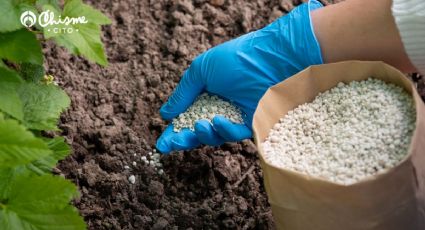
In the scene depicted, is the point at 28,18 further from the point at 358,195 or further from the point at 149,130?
the point at 358,195

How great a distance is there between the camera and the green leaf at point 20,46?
117 cm

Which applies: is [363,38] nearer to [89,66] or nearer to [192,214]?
[192,214]

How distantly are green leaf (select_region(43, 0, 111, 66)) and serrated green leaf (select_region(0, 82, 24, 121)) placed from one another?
0.13 meters

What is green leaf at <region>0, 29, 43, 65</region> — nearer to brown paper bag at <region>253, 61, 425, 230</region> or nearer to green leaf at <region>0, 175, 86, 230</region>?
green leaf at <region>0, 175, 86, 230</region>

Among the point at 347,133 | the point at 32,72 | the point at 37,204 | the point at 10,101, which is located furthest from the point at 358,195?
the point at 32,72

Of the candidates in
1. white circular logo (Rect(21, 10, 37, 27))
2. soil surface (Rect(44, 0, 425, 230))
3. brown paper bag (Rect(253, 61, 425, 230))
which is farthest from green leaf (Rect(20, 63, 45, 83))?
brown paper bag (Rect(253, 61, 425, 230))

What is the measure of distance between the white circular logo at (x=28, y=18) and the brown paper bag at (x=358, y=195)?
519 millimetres

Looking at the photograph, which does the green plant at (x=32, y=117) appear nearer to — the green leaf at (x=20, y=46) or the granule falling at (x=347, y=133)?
the green leaf at (x=20, y=46)

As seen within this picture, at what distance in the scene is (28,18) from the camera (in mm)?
1214

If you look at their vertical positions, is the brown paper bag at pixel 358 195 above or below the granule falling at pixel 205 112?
above

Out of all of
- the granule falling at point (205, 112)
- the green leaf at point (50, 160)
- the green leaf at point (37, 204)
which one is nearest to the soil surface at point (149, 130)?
the granule falling at point (205, 112)

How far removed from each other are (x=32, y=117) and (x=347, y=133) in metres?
0.67

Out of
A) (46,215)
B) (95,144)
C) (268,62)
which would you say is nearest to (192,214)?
(95,144)

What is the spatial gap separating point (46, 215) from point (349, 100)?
677 millimetres
